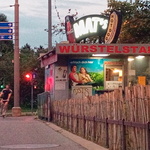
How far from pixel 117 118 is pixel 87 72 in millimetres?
11547

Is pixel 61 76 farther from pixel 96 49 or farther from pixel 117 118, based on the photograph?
pixel 117 118

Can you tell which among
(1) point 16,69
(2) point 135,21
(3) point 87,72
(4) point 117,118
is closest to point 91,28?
(3) point 87,72

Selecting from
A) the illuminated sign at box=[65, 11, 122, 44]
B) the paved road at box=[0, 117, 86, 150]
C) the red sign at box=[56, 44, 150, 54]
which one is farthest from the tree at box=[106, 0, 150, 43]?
the paved road at box=[0, 117, 86, 150]

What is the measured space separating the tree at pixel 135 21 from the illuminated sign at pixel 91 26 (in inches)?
220

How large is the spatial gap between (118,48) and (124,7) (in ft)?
33.6

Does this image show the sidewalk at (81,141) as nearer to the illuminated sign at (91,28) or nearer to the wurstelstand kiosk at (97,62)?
the wurstelstand kiosk at (97,62)

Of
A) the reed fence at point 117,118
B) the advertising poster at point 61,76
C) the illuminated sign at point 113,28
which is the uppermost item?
the illuminated sign at point 113,28

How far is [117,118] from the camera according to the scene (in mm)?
12531

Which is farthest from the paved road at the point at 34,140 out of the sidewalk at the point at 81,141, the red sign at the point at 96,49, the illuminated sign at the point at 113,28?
the illuminated sign at the point at 113,28

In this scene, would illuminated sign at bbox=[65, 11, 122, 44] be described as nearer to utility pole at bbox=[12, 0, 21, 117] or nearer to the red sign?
the red sign

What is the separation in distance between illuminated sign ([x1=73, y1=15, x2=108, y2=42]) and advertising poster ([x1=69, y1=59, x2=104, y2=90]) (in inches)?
63.4

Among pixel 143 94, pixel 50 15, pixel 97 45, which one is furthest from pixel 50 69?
pixel 143 94

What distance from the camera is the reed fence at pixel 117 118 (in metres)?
10.8

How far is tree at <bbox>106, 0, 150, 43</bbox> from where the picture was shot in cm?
3036
